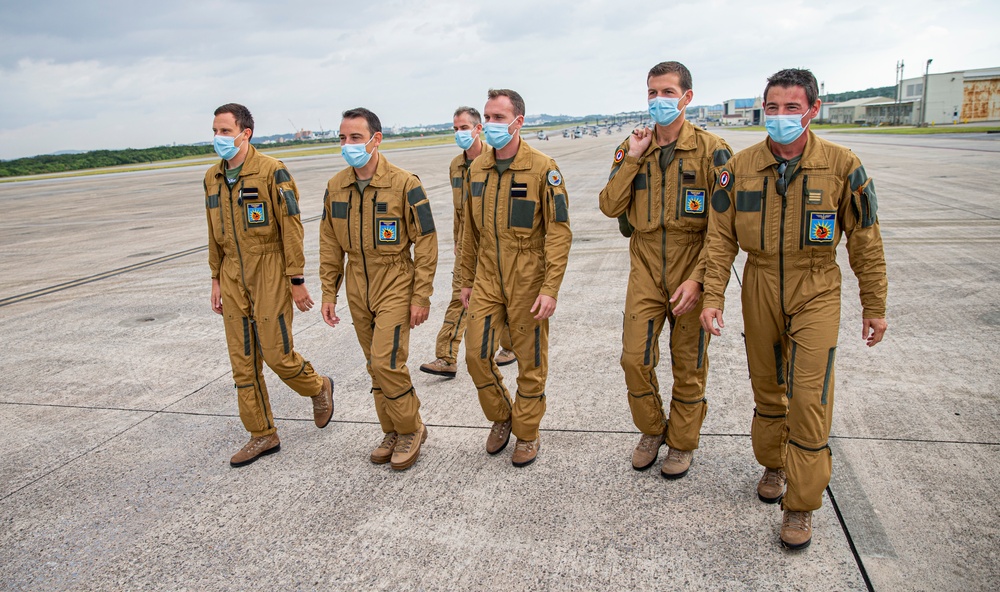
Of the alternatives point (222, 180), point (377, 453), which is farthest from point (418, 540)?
point (222, 180)

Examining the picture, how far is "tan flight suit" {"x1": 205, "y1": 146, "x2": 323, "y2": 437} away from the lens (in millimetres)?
3977

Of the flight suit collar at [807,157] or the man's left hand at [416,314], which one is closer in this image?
the flight suit collar at [807,157]

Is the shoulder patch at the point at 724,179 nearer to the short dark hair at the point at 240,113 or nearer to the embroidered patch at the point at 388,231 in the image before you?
the embroidered patch at the point at 388,231

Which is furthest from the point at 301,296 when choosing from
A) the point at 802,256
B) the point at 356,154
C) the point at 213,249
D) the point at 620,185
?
the point at 802,256

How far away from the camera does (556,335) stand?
6.17 m

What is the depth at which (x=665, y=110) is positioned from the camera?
339cm

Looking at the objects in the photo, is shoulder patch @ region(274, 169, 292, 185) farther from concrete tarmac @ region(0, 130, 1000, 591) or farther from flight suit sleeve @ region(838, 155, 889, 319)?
flight suit sleeve @ region(838, 155, 889, 319)

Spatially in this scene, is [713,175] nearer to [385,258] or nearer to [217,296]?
[385,258]

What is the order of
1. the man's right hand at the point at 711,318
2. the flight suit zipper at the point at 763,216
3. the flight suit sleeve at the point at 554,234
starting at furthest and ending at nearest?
the flight suit sleeve at the point at 554,234 → the man's right hand at the point at 711,318 → the flight suit zipper at the point at 763,216

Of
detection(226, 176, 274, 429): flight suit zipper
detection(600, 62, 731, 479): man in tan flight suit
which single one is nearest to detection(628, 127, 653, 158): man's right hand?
detection(600, 62, 731, 479): man in tan flight suit

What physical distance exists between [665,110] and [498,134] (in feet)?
3.07

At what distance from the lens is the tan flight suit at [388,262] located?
12.5 feet

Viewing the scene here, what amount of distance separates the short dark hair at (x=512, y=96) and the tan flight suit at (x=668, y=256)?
2.19 feet

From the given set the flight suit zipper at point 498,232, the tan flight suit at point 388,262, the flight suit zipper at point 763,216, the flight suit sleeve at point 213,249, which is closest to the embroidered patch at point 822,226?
the flight suit zipper at point 763,216
